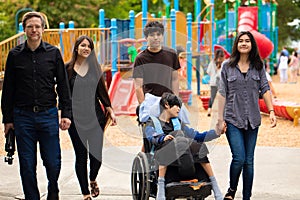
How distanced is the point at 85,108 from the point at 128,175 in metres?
1.87

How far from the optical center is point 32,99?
5.65 metres

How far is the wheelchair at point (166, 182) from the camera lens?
5812mm

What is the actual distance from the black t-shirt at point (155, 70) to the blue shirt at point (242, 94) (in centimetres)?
69

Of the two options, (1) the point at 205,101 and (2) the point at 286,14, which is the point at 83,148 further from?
(2) the point at 286,14

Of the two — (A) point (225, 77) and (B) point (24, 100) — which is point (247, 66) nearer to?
(A) point (225, 77)

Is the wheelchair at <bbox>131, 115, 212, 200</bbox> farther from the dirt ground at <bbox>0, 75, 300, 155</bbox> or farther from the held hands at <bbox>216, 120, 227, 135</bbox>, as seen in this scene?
the dirt ground at <bbox>0, 75, 300, 155</bbox>

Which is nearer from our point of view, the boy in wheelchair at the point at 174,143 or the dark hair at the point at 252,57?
the boy in wheelchair at the point at 174,143

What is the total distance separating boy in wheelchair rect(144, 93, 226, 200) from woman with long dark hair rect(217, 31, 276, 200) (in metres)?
0.29

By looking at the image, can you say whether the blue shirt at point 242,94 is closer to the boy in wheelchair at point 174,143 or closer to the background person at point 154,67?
the boy in wheelchair at point 174,143

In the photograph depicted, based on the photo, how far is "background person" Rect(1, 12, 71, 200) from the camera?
18.5 feet

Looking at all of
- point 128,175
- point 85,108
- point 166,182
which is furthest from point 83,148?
point 128,175

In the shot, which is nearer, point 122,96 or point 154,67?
point 154,67

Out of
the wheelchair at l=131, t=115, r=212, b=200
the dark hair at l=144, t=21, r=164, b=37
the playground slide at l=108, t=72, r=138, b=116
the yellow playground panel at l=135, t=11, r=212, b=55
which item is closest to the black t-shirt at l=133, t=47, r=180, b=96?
the dark hair at l=144, t=21, r=164, b=37

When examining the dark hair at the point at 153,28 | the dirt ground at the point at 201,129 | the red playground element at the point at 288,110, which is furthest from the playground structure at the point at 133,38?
the dark hair at the point at 153,28
